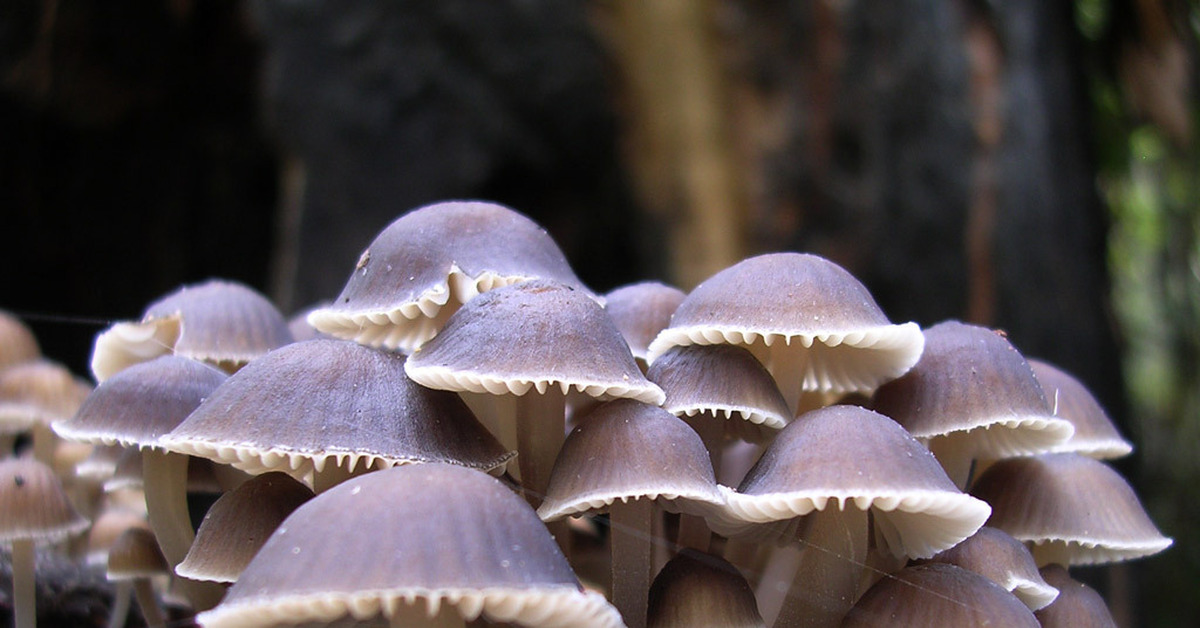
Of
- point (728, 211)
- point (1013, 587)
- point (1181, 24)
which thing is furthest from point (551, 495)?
point (1181, 24)

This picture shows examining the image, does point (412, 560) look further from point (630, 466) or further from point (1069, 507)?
point (1069, 507)

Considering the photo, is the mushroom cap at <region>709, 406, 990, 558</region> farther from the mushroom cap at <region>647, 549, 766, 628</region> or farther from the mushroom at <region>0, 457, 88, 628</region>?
the mushroom at <region>0, 457, 88, 628</region>

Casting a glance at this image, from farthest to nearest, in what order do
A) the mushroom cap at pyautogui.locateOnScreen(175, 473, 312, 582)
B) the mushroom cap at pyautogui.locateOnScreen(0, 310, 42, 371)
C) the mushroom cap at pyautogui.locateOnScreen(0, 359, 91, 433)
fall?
the mushroom cap at pyautogui.locateOnScreen(0, 310, 42, 371), the mushroom cap at pyautogui.locateOnScreen(0, 359, 91, 433), the mushroom cap at pyautogui.locateOnScreen(175, 473, 312, 582)

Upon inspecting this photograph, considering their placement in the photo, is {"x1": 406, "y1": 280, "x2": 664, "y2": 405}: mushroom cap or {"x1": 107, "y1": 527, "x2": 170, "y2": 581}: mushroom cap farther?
{"x1": 107, "y1": 527, "x2": 170, "y2": 581}: mushroom cap

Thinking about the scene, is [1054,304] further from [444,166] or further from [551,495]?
[551,495]

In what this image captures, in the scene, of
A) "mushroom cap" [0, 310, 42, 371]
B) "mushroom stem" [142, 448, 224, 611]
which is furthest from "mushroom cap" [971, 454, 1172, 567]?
"mushroom cap" [0, 310, 42, 371]
